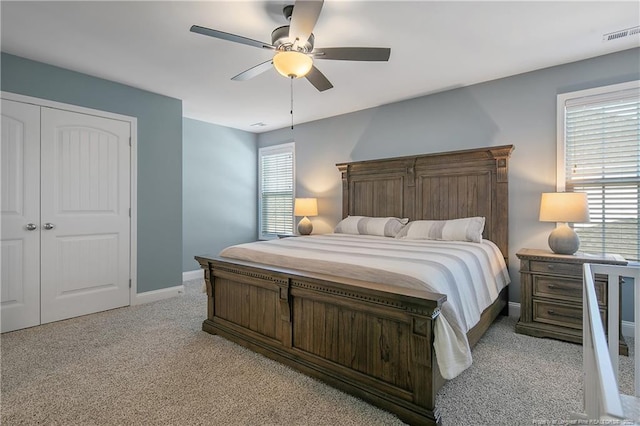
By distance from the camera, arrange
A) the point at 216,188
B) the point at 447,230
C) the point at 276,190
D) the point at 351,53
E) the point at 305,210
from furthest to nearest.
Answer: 1. the point at 276,190
2. the point at 216,188
3. the point at 305,210
4. the point at 447,230
5. the point at 351,53

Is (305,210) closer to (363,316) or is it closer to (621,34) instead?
(363,316)

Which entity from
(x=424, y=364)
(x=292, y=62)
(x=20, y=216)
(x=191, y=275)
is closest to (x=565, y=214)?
(x=424, y=364)

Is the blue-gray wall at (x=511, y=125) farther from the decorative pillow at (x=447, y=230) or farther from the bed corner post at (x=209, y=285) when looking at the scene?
the bed corner post at (x=209, y=285)

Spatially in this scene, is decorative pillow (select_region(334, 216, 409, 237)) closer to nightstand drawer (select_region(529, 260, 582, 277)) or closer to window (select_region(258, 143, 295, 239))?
nightstand drawer (select_region(529, 260, 582, 277))

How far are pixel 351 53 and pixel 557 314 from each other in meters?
2.72

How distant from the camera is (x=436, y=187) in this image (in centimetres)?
385

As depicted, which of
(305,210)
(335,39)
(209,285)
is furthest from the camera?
(305,210)

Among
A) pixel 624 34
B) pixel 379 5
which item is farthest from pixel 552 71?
pixel 379 5

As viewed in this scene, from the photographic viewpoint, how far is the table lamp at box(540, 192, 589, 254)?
271 centimetres

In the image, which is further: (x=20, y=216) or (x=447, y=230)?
(x=447, y=230)

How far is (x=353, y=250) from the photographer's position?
8.57 ft

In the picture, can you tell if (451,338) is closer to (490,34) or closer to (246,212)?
(490,34)

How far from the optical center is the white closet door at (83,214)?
3.21 metres

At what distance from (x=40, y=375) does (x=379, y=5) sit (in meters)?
3.44
